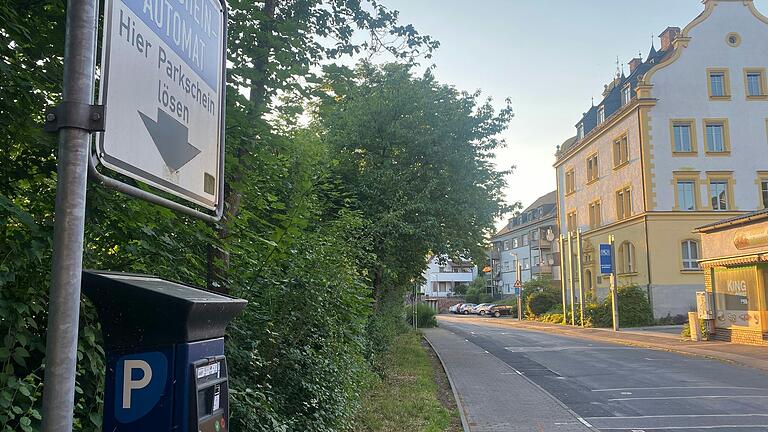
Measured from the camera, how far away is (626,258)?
39.6 metres

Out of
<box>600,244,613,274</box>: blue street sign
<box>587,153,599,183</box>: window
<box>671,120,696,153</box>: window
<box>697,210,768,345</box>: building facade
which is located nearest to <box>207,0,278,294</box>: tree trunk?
<box>697,210,768,345</box>: building facade

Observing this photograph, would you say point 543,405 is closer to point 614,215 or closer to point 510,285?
point 614,215

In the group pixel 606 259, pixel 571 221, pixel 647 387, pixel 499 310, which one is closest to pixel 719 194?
pixel 606 259

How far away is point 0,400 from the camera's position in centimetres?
220

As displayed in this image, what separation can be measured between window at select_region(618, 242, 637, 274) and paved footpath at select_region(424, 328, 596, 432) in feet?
75.4

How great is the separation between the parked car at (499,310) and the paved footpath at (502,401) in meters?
43.6

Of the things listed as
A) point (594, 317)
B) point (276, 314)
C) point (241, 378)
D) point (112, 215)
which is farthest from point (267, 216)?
point (594, 317)

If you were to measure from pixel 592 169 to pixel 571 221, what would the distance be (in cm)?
597

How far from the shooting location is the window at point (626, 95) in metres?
40.8

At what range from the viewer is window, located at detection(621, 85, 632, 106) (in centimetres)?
4082

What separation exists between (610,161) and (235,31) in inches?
1618

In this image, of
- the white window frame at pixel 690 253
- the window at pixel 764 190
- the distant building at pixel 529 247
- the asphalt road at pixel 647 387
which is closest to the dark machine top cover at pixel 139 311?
the asphalt road at pixel 647 387

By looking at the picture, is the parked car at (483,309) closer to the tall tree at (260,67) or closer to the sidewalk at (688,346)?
the sidewalk at (688,346)

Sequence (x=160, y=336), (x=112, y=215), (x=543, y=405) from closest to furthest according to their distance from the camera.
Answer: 1. (x=160, y=336)
2. (x=112, y=215)
3. (x=543, y=405)
